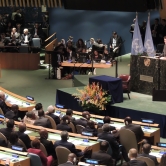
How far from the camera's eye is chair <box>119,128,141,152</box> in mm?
9547

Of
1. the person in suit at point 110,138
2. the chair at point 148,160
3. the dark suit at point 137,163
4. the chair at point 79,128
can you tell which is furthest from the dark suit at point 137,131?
the dark suit at point 137,163

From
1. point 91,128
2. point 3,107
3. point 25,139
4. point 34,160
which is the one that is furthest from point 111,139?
point 3,107

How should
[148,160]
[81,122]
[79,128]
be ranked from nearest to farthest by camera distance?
[148,160], [79,128], [81,122]

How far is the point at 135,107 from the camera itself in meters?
12.6

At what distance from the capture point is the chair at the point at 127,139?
31.3 feet

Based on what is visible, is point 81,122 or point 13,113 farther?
point 13,113

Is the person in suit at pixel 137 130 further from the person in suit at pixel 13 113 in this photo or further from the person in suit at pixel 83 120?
the person in suit at pixel 13 113

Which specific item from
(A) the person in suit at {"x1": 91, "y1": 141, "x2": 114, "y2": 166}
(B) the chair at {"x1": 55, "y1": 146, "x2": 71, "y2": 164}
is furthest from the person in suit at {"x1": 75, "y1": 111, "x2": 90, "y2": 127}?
(A) the person in suit at {"x1": 91, "y1": 141, "x2": 114, "y2": 166}

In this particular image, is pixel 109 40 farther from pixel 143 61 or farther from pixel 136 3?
pixel 143 61

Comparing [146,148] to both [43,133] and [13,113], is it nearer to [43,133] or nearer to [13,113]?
[43,133]

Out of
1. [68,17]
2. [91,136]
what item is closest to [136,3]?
[68,17]

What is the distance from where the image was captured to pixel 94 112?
12531mm

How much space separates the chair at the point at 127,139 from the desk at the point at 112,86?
2.98 meters

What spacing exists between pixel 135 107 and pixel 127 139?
3006 mm
